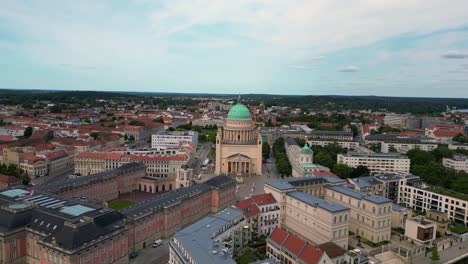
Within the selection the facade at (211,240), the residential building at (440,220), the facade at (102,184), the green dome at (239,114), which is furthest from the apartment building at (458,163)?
the facade at (102,184)

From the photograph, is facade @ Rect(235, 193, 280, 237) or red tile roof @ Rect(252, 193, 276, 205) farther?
red tile roof @ Rect(252, 193, 276, 205)

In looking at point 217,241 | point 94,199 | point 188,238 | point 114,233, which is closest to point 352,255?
point 217,241

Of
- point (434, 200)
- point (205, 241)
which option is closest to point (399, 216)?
point (434, 200)

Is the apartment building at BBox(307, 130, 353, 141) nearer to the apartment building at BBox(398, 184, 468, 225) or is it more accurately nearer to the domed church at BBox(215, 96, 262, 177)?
the domed church at BBox(215, 96, 262, 177)

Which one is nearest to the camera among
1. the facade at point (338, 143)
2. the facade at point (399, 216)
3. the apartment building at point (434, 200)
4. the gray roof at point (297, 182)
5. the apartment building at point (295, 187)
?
the apartment building at point (295, 187)

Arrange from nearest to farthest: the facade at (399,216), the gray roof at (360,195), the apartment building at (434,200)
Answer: the gray roof at (360,195) → the facade at (399,216) → the apartment building at (434,200)

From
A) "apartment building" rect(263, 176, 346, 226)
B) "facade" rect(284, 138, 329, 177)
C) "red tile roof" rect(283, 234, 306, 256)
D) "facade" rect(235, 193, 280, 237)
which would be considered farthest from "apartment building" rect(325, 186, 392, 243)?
"facade" rect(284, 138, 329, 177)

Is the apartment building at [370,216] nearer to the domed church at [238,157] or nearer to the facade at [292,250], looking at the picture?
the facade at [292,250]
